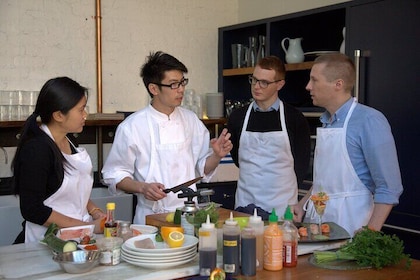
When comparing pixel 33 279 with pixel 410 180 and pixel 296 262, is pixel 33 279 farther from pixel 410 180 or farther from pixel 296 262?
pixel 410 180

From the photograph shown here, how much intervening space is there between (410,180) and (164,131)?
1.70 m

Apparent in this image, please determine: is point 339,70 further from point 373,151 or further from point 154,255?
point 154,255

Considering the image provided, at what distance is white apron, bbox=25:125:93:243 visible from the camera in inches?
96.5

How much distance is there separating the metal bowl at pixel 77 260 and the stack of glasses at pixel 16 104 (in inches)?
94.2

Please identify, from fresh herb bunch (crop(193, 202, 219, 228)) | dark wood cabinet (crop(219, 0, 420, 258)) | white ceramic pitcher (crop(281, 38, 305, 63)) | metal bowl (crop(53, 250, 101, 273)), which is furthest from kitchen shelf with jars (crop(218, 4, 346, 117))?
metal bowl (crop(53, 250, 101, 273))

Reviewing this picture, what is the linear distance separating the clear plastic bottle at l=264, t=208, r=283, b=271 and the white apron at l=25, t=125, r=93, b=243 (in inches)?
37.7

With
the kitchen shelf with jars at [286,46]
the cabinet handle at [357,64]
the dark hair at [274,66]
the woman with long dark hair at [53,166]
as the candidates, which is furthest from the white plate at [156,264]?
the kitchen shelf with jars at [286,46]

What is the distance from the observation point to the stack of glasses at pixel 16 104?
4043mm

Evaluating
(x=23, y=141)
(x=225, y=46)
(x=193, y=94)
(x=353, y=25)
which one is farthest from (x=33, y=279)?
(x=225, y=46)

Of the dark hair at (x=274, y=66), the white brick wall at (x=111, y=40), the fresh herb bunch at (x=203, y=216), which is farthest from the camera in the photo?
the white brick wall at (x=111, y=40)

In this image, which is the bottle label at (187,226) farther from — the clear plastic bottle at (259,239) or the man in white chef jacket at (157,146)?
the man in white chef jacket at (157,146)

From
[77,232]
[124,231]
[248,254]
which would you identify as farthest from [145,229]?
Result: [248,254]

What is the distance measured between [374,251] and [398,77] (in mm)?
2028

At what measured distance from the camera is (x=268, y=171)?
3.23 meters
